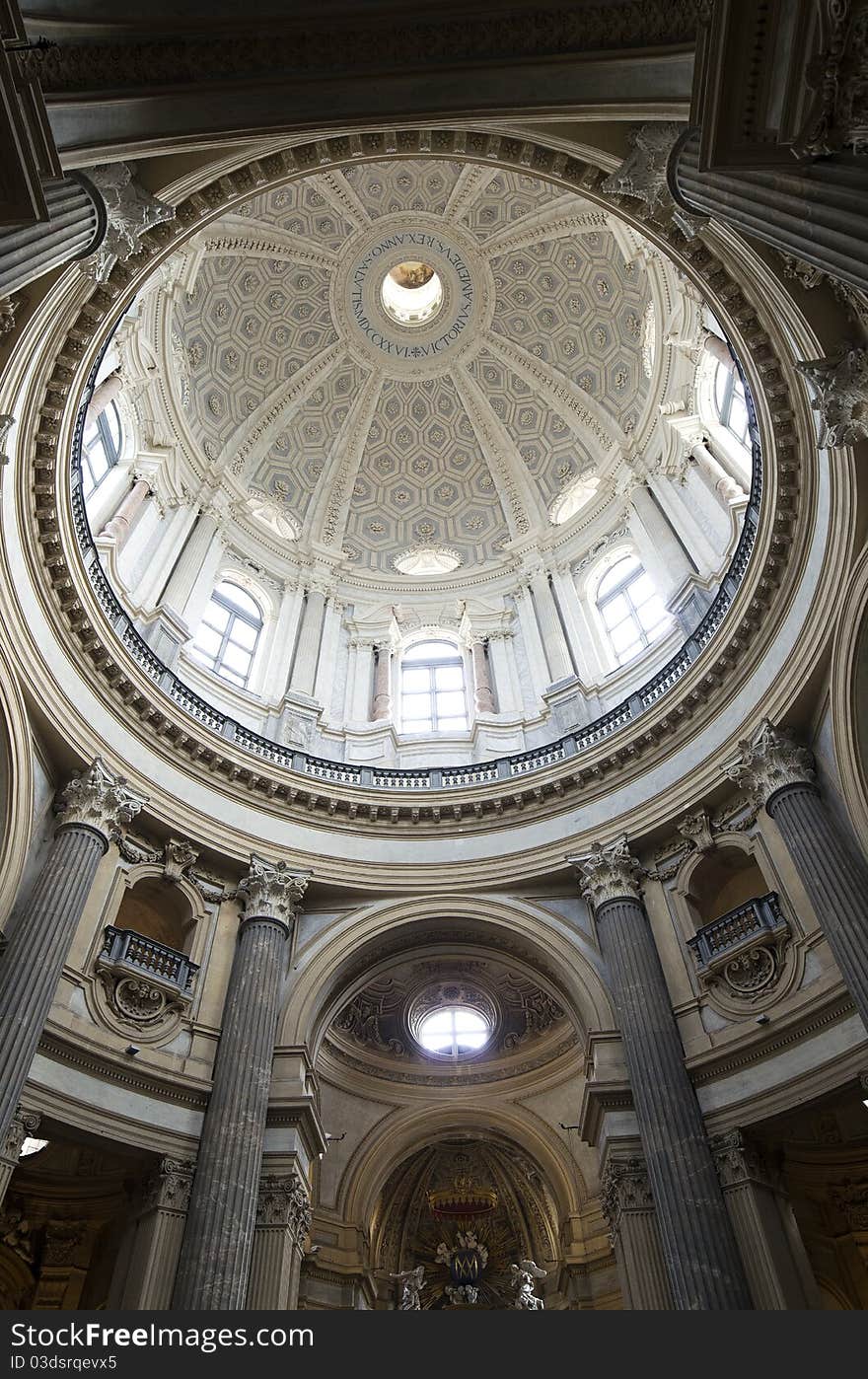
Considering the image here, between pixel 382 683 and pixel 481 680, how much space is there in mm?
2582

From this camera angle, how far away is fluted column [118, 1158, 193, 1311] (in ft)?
36.6

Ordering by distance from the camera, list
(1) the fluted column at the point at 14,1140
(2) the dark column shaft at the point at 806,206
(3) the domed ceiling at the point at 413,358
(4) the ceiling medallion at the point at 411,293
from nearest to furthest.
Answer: (2) the dark column shaft at the point at 806,206 → (1) the fluted column at the point at 14,1140 → (3) the domed ceiling at the point at 413,358 → (4) the ceiling medallion at the point at 411,293

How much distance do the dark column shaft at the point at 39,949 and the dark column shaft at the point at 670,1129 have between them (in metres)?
8.21

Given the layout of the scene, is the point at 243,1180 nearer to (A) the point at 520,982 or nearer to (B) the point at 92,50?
(A) the point at 520,982

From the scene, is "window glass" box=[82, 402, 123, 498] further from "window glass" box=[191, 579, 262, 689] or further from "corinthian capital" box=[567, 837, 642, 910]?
"corinthian capital" box=[567, 837, 642, 910]

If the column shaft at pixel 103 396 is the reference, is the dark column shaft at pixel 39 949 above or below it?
below

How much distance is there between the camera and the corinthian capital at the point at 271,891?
15690 mm

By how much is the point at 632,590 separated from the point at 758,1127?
527 inches

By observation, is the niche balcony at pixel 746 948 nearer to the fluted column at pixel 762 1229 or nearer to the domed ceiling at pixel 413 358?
the fluted column at pixel 762 1229

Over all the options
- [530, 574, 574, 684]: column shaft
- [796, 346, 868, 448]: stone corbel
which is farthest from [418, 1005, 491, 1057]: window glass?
[796, 346, 868, 448]: stone corbel

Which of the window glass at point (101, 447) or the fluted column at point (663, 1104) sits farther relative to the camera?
the window glass at point (101, 447)

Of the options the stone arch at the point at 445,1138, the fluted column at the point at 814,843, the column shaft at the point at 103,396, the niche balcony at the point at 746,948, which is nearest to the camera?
the fluted column at the point at 814,843

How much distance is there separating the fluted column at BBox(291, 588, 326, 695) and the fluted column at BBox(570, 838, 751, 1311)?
29.2 feet

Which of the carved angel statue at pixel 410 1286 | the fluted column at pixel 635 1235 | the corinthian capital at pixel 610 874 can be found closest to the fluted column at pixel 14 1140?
the fluted column at pixel 635 1235
